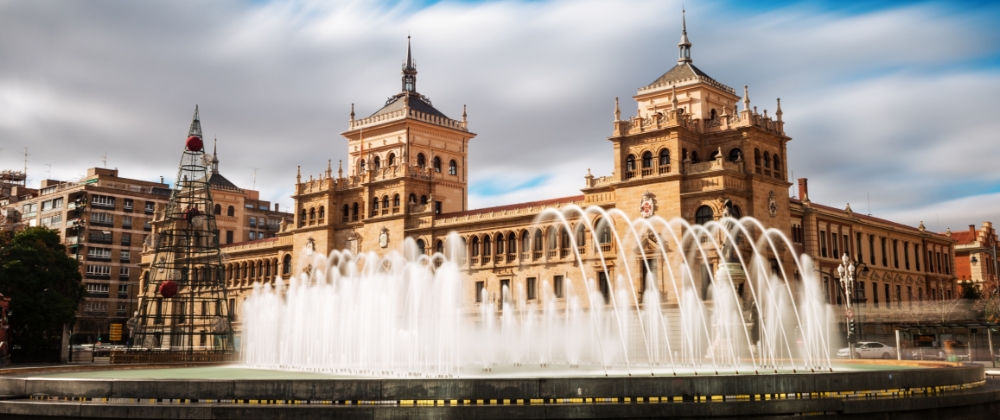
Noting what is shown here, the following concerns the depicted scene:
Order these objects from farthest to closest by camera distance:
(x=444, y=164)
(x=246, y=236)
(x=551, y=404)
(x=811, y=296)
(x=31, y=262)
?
(x=246, y=236), (x=444, y=164), (x=31, y=262), (x=811, y=296), (x=551, y=404)

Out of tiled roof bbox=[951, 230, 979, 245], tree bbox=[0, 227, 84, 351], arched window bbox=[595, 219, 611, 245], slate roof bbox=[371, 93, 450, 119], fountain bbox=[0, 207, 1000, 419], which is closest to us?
fountain bbox=[0, 207, 1000, 419]

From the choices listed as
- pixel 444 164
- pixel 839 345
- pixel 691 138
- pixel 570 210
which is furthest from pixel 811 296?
pixel 444 164

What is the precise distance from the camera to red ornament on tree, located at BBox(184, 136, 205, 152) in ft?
182

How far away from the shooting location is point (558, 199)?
64125 millimetres

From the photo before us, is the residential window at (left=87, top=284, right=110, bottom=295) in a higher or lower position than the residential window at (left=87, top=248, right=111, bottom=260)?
lower

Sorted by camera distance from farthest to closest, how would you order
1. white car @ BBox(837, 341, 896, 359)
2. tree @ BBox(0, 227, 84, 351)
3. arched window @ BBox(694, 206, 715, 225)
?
1. tree @ BBox(0, 227, 84, 351)
2. arched window @ BBox(694, 206, 715, 225)
3. white car @ BBox(837, 341, 896, 359)

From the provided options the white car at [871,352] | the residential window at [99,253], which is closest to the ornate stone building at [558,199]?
the white car at [871,352]

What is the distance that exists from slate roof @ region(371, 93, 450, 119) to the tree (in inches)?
1200

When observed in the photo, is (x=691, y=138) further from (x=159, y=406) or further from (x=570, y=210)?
(x=159, y=406)

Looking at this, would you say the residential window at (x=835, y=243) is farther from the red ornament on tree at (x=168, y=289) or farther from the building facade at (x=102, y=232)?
the building facade at (x=102, y=232)

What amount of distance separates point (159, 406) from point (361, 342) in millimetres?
25310

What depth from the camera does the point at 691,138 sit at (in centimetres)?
5834

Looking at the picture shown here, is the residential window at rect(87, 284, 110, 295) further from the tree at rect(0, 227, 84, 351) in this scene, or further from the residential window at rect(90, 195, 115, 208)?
the tree at rect(0, 227, 84, 351)

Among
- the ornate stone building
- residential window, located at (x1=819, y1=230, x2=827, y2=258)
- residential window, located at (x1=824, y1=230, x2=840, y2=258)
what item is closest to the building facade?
the ornate stone building
